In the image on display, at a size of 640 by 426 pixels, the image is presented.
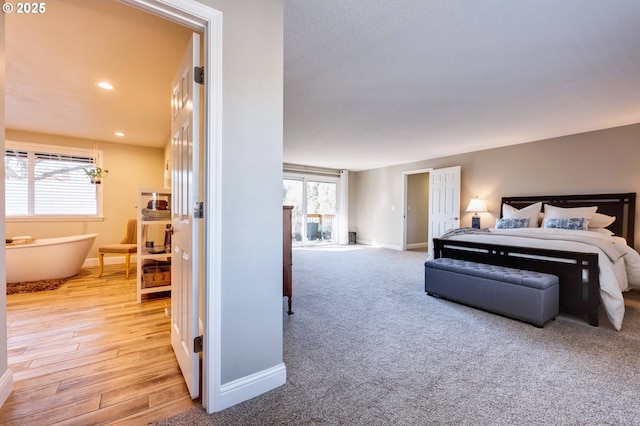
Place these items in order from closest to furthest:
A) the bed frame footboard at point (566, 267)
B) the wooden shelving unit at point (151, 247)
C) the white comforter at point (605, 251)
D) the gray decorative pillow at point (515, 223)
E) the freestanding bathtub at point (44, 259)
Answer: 1. the white comforter at point (605, 251)
2. the bed frame footboard at point (566, 267)
3. the wooden shelving unit at point (151, 247)
4. the freestanding bathtub at point (44, 259)
5. the gray decorative pillow at point (515, 223)

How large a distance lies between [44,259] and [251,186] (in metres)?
4.21

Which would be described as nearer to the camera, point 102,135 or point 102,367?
point 102,367

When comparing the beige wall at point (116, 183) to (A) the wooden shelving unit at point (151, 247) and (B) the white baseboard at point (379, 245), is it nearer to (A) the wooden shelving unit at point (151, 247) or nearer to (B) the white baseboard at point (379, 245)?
(A) the wooden shelving unit at point (151, 247)

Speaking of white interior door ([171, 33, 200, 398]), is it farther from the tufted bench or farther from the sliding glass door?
the sliding glass door

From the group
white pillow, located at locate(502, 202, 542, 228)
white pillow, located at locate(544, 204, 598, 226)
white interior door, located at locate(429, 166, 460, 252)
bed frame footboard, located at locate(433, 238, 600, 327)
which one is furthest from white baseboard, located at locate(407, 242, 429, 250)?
bed frame footboard, located at locate(433, 238, 600, 327)

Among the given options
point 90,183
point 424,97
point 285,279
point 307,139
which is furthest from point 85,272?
point 424,97

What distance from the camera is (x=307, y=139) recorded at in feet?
16.4

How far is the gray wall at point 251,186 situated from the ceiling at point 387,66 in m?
0.48

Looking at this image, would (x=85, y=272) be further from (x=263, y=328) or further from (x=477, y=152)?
(x=477, y=152)

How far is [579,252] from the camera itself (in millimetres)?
2625

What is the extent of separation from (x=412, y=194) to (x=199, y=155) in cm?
703

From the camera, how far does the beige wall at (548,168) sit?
3.93 m

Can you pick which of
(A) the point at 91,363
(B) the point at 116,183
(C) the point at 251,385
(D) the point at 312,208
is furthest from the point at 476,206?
(B) the point at 116,183

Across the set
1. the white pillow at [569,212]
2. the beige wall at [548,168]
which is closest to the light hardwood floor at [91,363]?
the white pillow at [569,212]
